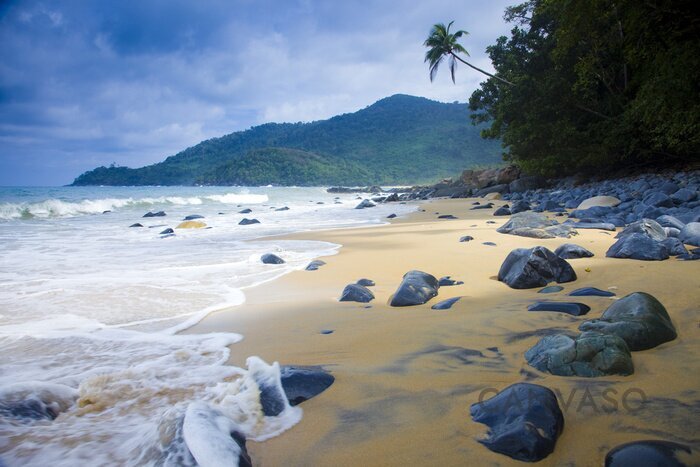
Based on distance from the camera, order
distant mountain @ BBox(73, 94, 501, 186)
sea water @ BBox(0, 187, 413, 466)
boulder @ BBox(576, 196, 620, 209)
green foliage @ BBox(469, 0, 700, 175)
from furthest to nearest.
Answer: distant mountain @ BBox(73, 94, 501, 186) < boulder @ BBox(576, 196, 620, 209) < green foliage @ BBox(469, 0, 700, 175) < sea water @ BBox(0, 187, 413, 466)

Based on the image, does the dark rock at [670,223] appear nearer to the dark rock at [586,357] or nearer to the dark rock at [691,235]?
the dark rock at [691,235]

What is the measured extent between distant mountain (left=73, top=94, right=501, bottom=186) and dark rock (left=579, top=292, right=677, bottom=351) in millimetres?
71583

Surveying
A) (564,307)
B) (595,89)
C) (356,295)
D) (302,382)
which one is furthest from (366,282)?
(595,89)

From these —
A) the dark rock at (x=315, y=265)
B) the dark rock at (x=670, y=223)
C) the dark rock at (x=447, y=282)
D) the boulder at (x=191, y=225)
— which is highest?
the dark rock at (x=670, y=223)

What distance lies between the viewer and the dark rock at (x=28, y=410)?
1516mm

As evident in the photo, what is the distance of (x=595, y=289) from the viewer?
2746mm

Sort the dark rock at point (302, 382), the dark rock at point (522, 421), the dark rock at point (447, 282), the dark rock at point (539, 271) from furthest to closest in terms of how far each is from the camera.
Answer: the dark rock at point (447, 282) → the dark rock at point (539, 271) → the dark rock at point (302, 382) → the dark rock at point (522, 421)

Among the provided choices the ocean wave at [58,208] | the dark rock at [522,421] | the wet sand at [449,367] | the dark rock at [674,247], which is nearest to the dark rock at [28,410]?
the wet sand at [449,367]

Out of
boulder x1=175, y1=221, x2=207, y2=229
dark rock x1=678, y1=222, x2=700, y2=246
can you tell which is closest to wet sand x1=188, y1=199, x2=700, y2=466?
dark rock x1=678, y1=222, x2=700, y2=246

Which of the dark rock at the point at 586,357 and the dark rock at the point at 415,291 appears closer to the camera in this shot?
the dark rock at the point at 586,357

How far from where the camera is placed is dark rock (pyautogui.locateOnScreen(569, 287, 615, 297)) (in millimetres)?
2662

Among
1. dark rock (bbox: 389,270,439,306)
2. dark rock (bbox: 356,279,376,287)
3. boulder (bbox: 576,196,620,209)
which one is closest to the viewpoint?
dark rock (bbox: 389,270,439,306)

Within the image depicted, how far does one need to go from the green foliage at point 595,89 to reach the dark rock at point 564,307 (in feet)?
17.7

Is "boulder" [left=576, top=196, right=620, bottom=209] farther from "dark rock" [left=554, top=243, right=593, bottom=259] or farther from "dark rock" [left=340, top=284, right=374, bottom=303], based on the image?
"dark rock" [left=340, top=284, right=374, bottom=303]
